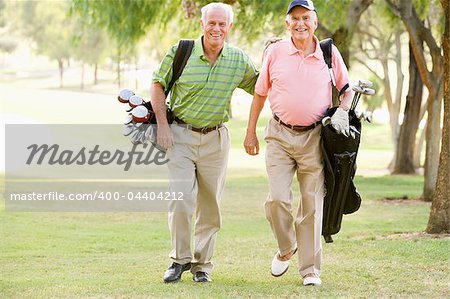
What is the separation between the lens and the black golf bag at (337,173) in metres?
7.18

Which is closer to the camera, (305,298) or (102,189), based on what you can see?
(305,298)

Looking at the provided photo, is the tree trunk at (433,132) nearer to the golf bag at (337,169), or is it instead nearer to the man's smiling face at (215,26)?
the golf bag at (337,169)

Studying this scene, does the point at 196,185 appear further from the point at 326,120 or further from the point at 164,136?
the point at 326,120

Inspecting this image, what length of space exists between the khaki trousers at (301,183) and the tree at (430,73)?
958cm

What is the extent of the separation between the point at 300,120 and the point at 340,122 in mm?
314

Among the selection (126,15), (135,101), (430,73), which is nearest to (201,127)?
(135,101)

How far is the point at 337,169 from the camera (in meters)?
7.30

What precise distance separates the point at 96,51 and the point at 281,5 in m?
35.9

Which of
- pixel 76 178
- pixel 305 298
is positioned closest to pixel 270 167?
pixel 305 298

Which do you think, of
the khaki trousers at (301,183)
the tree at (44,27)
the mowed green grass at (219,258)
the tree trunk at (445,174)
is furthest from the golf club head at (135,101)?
the tree at (44,27)

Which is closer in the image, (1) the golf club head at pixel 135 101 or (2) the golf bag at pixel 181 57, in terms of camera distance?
(2) the golf bag at pixel 181 57

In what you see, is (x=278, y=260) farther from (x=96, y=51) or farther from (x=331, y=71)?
(x=96, y=51)

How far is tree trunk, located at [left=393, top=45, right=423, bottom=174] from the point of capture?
70.4ft

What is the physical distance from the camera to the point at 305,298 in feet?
22.2
